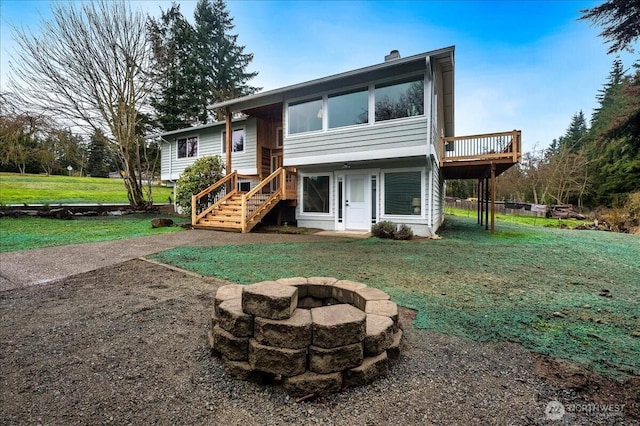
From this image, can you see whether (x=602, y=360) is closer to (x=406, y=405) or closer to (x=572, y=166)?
(x=406, y=405)

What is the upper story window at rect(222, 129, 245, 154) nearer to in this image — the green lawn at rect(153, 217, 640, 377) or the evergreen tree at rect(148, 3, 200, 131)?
the green lawn at rect(153, 217, 640, 377)

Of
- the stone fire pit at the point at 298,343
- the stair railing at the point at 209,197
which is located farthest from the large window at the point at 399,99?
the stone fire pit at the point at 298,343

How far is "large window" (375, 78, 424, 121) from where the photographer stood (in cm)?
845

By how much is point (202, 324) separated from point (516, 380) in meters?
2.74

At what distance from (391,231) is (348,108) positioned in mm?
4279

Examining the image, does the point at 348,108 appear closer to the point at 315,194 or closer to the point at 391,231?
the point at 315,194

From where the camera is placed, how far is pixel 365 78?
905 centimetres

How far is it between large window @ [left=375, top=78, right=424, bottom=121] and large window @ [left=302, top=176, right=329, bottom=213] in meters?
3.11

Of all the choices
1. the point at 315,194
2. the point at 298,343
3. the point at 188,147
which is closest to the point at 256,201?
the point at 315,194

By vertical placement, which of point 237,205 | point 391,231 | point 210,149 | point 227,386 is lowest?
point 227,386

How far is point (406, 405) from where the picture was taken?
5.96 feet

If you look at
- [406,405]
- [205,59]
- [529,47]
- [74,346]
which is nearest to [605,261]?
[406,405]

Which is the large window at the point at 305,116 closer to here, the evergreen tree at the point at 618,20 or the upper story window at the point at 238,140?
the upper story window at the point at 238,140

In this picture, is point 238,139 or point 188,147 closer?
point 238,139
